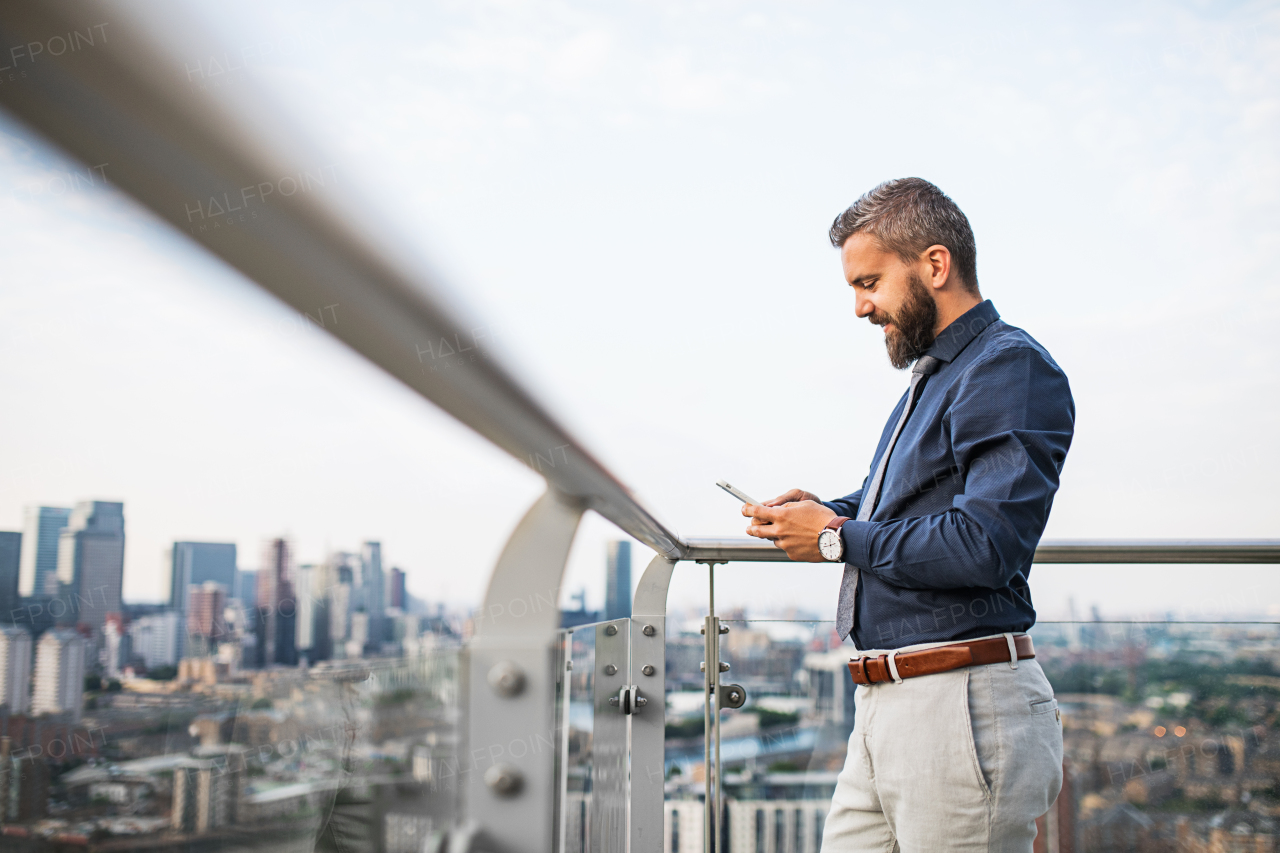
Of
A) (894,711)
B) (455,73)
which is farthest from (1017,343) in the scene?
(455,73)

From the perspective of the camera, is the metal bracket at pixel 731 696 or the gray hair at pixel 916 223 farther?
the metal bracket at pixel 731 696

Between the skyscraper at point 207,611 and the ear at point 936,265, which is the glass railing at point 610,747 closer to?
the skyscraper at point 207,611

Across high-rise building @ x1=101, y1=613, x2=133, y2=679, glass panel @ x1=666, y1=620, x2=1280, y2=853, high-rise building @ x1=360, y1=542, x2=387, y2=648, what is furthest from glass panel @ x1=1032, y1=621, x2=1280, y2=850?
high-rise building @ x1=101, y1=613, x2=133, y2=679

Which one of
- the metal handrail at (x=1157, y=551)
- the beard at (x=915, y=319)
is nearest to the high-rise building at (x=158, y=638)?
the beard at (x=915, y=319)

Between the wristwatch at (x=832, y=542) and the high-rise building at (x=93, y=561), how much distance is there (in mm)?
1065

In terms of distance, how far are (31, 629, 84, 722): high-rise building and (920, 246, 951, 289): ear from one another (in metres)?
1.46

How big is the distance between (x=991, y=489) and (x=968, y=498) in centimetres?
4

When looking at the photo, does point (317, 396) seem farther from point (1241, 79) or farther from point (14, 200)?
point (1241, 79)

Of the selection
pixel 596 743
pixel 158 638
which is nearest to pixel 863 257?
pixel 596 743

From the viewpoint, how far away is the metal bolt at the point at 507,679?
2.23 feet

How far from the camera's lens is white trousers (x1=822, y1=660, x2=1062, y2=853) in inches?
51.4

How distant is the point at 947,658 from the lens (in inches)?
53.1

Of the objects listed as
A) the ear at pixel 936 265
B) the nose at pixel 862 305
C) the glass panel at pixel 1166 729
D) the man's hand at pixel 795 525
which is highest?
the ear at pixel 936 265

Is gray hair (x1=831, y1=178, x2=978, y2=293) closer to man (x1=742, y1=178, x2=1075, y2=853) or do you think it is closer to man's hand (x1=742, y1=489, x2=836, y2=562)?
man (x1=742, y1=178, x2=1075, y2=853)
